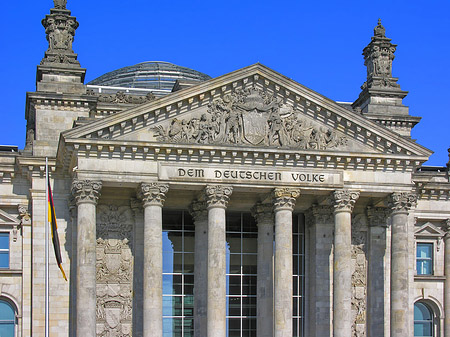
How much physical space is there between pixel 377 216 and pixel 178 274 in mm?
10972

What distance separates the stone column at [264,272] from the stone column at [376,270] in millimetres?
5492

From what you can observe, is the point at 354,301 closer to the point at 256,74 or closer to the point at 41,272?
the point at 256,74

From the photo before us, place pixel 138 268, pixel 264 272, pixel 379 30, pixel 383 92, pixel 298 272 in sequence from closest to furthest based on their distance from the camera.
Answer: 1. pixel 138 268
2. pixel 264 272
3. pixel 298 272
4. pixel 383 92
5. pixel 379 30

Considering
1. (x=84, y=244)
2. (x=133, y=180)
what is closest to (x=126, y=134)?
(x=133, y=180)

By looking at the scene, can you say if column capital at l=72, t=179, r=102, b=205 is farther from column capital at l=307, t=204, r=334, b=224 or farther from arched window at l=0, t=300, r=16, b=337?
column capital at l=307, t=204, r=334, b=224

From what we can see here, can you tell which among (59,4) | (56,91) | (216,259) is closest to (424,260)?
(216,259)

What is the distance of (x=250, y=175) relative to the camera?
47469 mm

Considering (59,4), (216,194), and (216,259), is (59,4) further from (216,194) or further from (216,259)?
(216,259)

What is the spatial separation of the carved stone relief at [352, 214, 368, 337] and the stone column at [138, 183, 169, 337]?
11.2 metres

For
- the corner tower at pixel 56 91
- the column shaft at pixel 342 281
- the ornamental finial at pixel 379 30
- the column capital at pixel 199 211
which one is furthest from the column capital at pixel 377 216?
the corner tower at pixel 56 91

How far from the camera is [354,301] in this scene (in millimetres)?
50781

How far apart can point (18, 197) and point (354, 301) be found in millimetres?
18232

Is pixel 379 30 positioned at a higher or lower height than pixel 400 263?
higher

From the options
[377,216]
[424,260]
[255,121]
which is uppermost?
[255,121]
